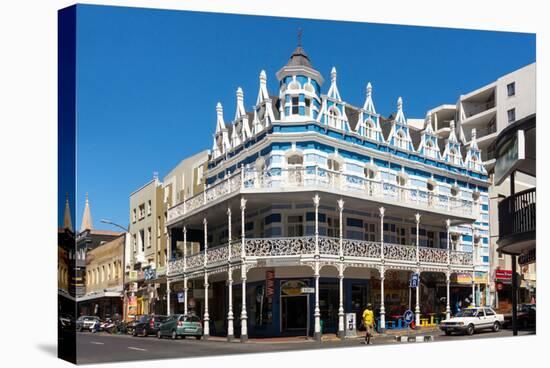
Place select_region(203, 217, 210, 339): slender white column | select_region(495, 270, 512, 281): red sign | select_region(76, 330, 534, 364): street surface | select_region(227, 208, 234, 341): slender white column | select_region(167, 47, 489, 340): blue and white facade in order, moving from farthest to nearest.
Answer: select_region(495, 270, 512, 281): red sign, select_region(167, 47, 489, 340): blue and white facade, select_region(227, 208, 234, 341): slender white column, select_region(203, 217, 210, 339): slender white column, select_region(76, 330, 534, 364): street surface

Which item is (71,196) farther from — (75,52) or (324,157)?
(324,157)

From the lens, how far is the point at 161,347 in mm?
20062

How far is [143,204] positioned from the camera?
22.0m

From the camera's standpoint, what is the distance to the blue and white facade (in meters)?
23.8

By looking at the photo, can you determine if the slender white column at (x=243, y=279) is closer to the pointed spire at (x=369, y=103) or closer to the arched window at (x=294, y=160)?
the arched window at (x=294, y=160)

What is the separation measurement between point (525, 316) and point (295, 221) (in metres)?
7.97

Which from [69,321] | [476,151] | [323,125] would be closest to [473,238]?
[476,151]

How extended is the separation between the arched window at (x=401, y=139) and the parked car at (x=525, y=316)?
6.28m

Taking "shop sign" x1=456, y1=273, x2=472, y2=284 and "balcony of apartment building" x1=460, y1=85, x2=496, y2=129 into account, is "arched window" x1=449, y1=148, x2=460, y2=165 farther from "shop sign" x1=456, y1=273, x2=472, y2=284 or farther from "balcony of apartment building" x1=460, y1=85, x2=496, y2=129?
"shop sign" x1=456, y1=273, x2=472, y2=284

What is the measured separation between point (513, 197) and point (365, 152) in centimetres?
472

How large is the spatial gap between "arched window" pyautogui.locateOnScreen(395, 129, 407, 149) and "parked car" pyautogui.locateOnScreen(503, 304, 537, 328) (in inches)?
247

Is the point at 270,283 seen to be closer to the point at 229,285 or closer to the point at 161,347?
the point at 229,285

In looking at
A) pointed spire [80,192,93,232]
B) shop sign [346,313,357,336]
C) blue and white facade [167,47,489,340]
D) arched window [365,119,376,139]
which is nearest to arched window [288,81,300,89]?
blue and white facade [167,47,489,340]

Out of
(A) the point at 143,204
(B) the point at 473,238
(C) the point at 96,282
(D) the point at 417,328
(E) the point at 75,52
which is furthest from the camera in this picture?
(B) the point at 473,238
